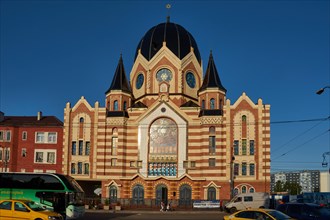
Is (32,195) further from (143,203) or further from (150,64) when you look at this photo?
(150,64)

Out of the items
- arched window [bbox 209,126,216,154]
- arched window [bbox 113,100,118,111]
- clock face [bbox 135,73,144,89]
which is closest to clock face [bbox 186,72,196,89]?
clock face [bbox 135,73,144,89]

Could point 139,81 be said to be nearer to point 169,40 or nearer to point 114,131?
point 169,40

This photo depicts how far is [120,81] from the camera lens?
70.4 meters

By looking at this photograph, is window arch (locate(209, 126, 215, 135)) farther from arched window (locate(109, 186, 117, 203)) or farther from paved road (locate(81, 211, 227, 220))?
paved road (locate(81, 211, 227, 220))

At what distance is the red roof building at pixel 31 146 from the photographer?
224 feet

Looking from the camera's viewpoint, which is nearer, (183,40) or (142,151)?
(142,151)

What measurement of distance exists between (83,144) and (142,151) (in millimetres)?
8798

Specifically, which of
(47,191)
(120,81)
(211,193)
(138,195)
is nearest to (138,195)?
(138,195)

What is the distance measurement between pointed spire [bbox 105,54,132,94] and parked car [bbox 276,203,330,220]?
46.0m

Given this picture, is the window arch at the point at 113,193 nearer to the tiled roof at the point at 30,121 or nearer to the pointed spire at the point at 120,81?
the tiled roof at the point at 30,121

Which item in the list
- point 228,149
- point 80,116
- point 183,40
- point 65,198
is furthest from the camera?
point 183,40

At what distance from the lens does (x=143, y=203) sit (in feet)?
210

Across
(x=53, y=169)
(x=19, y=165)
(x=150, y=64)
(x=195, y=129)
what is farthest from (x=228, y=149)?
(x=19, y=165)

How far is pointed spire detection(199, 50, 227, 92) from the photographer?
6769cm
